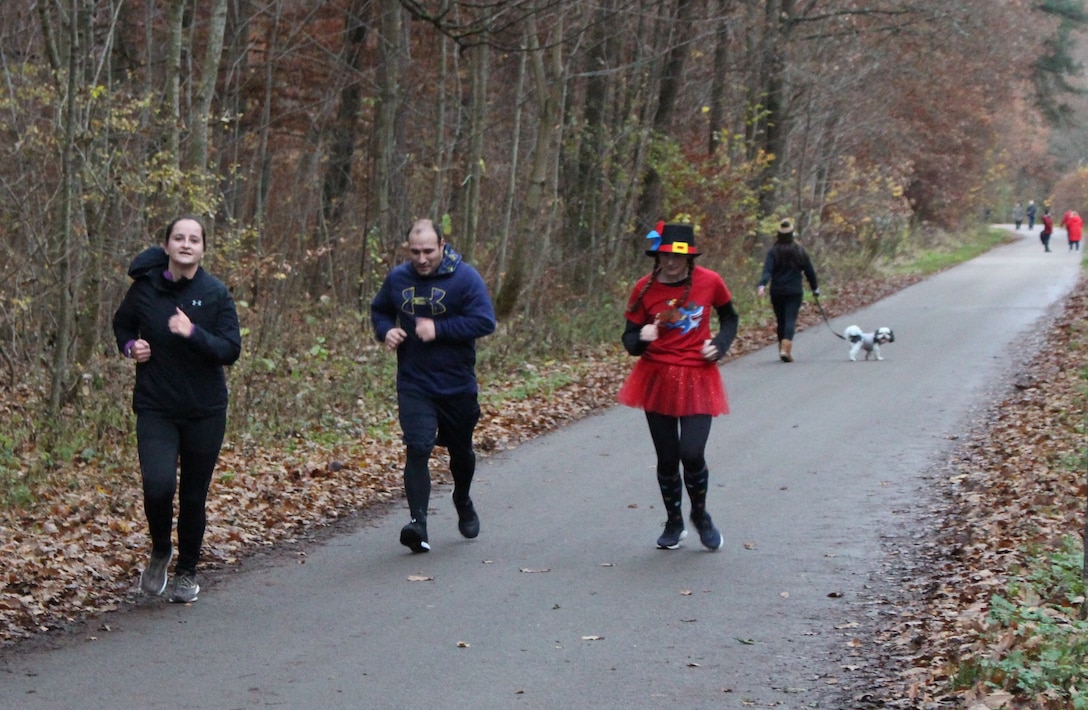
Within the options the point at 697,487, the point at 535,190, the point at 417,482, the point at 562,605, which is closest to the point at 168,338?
the point at 417,482

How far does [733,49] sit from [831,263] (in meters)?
6.84

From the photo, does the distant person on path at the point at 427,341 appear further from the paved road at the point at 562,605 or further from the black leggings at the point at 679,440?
the black leggings at the point at 679,440

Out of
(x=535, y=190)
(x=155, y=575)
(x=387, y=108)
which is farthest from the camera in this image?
(x=387, y=108)

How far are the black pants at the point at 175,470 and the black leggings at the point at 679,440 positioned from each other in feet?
8.84

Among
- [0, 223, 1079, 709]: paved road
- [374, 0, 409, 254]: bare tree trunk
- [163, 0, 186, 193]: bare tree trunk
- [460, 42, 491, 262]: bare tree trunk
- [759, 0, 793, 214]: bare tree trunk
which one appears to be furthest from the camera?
[759, 0, 793, 214]: bare tree trunk

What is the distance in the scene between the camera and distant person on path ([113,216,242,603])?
7301 millimetres

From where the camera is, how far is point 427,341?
28.0ft

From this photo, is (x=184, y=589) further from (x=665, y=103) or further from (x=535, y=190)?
(x=665, y=103)

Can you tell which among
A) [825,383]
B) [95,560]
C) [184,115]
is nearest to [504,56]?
[184,115]

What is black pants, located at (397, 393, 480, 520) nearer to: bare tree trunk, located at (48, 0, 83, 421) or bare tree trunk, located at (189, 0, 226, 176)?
bare tree trunk, located at (48, 0, 83, 421)

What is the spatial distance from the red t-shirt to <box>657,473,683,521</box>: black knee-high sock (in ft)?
2.47

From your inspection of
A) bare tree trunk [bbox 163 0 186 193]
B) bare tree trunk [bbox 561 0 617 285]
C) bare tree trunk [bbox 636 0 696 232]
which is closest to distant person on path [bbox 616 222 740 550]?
bare tree trunk [bbox 163 0 186 193]

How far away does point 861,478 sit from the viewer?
37.5 ft

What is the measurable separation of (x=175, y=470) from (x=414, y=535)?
181cm
